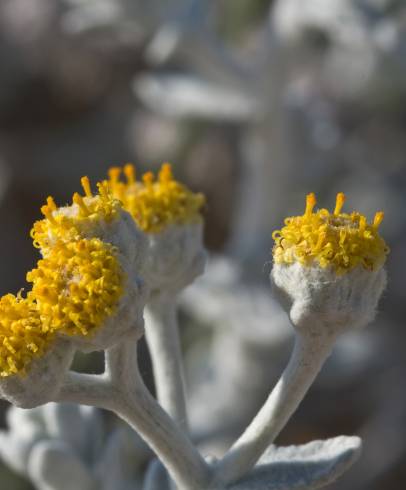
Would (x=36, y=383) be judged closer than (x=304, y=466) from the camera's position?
Yes

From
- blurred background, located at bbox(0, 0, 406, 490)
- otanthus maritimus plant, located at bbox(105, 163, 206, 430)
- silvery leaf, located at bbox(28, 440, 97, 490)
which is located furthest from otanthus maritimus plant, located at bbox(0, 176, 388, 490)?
blurred background, located at bbox(0, 0, 406, 490)

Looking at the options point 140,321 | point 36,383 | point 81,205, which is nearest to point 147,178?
point 81,205

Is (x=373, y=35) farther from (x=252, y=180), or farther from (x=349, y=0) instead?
Answer: (x=252, y=180)

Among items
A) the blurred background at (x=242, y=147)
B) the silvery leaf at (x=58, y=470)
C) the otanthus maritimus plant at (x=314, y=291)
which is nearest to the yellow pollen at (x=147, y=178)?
the otanthus maritimus plant at (x=314, y=291)

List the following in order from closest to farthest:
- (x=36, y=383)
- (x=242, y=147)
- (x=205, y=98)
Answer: (x=36, y=383) → (x=205, y=98) → (x=242, y=147)

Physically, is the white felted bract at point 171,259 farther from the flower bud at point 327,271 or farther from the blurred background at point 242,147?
the blurred background at point 242,147

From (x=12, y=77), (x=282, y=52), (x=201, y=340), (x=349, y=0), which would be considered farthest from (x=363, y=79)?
(x=12, y=77)

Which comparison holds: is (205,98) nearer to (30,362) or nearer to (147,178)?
(147,178)
